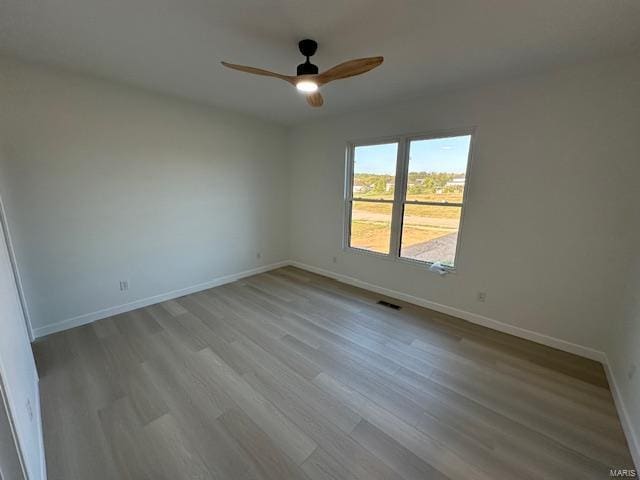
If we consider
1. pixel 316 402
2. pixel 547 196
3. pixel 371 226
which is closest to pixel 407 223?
pixel 371 226

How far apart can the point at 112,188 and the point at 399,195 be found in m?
3.40

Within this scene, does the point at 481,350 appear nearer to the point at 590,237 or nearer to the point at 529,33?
the point at 590,237

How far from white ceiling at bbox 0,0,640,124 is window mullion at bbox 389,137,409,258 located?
32.9 inches

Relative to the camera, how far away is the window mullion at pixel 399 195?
3.22 m

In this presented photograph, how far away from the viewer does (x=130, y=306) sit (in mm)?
3033

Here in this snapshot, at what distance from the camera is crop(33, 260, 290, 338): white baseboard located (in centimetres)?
257

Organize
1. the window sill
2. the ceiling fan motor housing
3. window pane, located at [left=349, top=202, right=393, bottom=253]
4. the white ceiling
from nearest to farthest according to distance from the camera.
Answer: the white ceiling, the ceiling fan motor housing, the window sill, window pane, located at [left=349, top=202, right=393, bottom=253]

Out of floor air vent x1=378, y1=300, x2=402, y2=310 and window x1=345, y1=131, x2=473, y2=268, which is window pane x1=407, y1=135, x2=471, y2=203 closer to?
window x1=345, y1=131, x2=473, y2=268

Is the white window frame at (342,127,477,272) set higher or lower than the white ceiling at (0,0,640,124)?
lower

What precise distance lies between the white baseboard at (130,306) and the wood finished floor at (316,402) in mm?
141

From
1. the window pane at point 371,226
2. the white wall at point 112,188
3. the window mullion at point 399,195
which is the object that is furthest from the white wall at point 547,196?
the white wall at point 112,188

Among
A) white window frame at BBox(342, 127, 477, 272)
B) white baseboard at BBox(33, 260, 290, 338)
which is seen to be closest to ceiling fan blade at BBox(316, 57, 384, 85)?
white window frame at BBox(342, 127, 477, 272)

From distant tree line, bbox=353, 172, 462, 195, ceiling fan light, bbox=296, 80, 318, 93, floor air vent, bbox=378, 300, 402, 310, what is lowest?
floor air vent, bbox=378, 300, 402, 310

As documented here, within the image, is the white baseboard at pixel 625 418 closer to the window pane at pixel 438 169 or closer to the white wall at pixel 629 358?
the white wall at pixel 629 358
